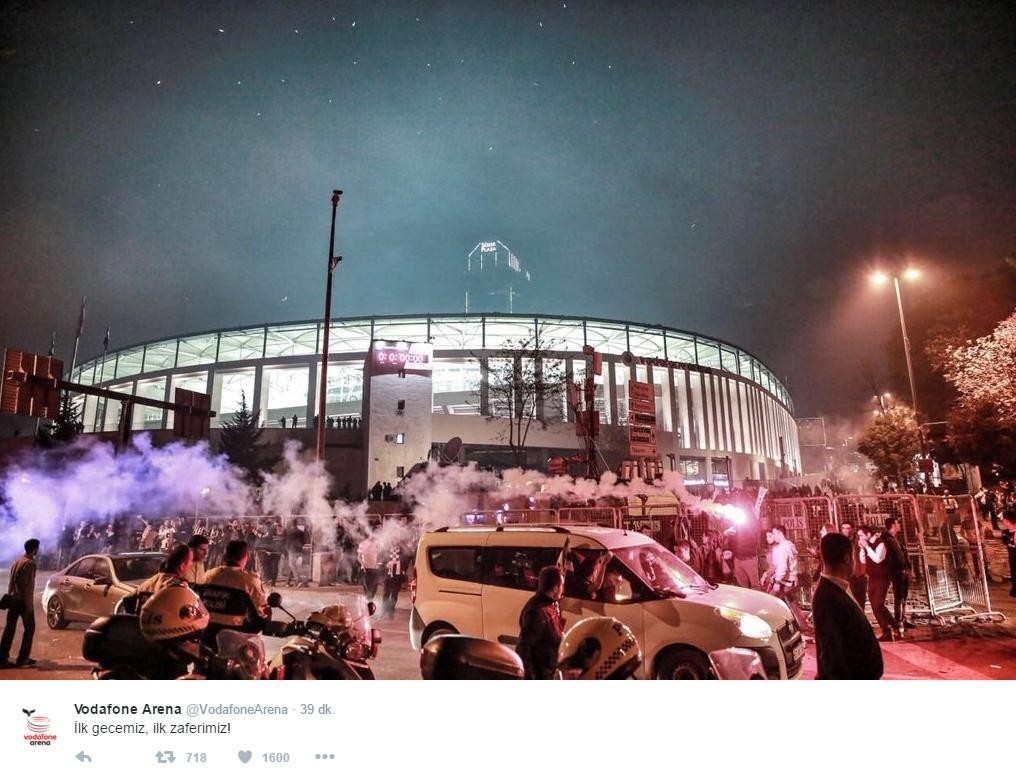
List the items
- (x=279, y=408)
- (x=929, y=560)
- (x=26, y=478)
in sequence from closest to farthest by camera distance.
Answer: (x=929, y=560) → (x=26, y=478) → (x=279, y=408)

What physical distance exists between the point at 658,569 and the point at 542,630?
1790 mm

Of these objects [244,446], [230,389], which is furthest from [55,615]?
[230,389]

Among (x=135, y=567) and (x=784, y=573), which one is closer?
(x=784, y=573)

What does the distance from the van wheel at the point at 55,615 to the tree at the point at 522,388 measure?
1890 cm

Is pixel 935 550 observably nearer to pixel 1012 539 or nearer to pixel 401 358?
pixel 1012 539


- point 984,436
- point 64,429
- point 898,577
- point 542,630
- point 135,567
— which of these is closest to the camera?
point 542,630

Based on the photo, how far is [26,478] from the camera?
1828 cm

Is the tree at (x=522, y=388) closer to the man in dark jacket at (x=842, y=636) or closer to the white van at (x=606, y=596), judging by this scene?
the white van at (x=606, y=596)

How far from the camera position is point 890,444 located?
707 inches

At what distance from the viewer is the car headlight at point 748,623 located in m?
3.51
